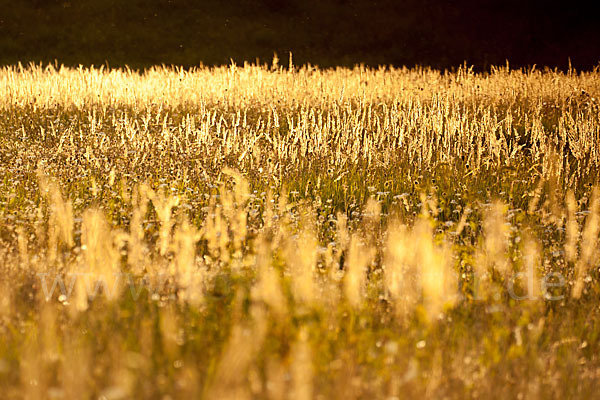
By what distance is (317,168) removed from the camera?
257 inches

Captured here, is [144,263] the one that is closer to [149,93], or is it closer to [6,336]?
[6,336]

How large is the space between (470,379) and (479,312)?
28.4 inches

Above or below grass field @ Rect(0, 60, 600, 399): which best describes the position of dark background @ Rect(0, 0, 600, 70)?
above

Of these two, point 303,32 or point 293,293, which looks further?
point 303,32

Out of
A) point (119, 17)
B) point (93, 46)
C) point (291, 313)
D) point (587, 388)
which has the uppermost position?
point (119, 17)

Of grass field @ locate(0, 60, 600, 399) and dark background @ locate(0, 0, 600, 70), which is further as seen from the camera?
dark background @ locate(0, 0, 600, 70)

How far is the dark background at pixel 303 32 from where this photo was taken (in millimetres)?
25672

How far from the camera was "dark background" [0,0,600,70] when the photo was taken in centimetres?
2567

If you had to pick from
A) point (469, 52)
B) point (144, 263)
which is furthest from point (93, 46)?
point (144, 263)

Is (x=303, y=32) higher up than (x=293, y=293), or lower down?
higher up

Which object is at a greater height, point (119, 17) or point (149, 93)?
point (119, 17)

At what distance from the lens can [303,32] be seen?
91.7ft

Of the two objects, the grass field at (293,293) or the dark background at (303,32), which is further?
the dark background at (303,32)

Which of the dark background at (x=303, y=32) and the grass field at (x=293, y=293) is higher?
the dark background at (x=303, y=32)
